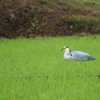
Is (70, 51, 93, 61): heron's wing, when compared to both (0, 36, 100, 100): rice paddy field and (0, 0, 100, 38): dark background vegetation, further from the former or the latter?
(0, 0, 100, 38): dark background vegetation

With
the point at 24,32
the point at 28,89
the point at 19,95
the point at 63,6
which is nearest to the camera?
the point at 19,95

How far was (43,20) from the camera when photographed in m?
13.9

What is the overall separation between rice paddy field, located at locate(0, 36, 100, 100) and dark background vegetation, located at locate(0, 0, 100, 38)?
4830 mm

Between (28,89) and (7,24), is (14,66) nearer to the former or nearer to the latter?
(28,89)

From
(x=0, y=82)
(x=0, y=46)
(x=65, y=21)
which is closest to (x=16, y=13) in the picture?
(x=65, y=21)

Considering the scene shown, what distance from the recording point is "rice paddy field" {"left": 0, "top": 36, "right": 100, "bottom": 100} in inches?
154

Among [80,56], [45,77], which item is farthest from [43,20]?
[45,77]

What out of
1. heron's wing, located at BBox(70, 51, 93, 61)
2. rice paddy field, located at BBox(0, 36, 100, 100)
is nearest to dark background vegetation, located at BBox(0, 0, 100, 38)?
rice paddy field, located at BBox(0, 36, 100, 100)

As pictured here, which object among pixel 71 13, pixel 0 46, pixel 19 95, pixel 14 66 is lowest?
pixel 71 13

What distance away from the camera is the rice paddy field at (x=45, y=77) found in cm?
391

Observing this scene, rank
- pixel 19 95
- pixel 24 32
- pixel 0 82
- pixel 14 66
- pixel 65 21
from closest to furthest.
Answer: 1. pixel 19 95
2. pixel 0 82
3. pixel 14 66
4. pixel 24 32
5. pixel 65 21

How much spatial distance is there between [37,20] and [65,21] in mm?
1345

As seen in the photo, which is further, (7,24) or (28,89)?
(7,24)

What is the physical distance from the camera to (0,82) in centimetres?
472
